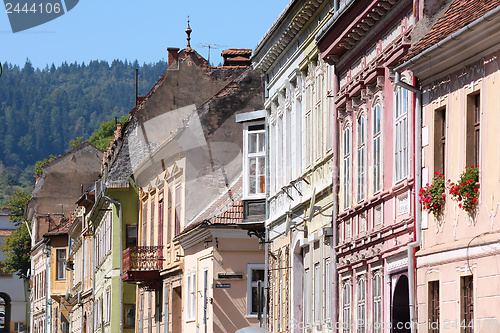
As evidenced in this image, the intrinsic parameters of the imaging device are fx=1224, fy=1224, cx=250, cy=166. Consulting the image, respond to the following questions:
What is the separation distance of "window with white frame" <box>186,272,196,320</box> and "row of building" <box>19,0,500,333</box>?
119mm

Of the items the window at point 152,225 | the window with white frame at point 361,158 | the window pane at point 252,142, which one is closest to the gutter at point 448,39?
the window with white frame at point 361,158

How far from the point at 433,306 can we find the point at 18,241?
277 feet

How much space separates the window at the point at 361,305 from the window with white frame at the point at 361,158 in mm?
1497

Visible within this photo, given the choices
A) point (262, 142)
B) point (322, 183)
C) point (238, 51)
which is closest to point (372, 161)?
point (322, 183)

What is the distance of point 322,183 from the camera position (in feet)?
80.3

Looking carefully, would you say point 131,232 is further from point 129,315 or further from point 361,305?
point 361,305

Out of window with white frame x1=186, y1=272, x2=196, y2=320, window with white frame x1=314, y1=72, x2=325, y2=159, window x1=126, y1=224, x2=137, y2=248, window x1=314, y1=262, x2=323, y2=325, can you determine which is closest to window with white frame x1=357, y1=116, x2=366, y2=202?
window with white frame x1=314, y1=72, x2=325, y2=159

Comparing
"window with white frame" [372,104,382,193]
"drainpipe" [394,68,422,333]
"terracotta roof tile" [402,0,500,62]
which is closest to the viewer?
"terracotta roof tile" [402,0,500,62]

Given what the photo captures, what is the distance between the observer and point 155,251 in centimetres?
4166

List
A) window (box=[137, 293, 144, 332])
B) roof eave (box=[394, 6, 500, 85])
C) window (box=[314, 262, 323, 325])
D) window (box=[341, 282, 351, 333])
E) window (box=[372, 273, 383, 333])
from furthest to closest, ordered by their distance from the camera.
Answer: window (box=[137, 293, 144, 332]) → window (box=[314, 262, 323, 325]) → window (box=[341, 282, 351, 333]) → window (box=[372, 273, 383, 333]) → roof eave (box=[394, 6, 500, 85])

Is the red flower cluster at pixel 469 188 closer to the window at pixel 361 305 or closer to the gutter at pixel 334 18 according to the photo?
the window at pixel 361 305

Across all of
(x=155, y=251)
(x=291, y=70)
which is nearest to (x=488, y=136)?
(x=291, y=70)

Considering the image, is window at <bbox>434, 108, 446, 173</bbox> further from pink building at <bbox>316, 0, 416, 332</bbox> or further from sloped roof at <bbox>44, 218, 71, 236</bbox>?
sloped roof at <bbox>44, 218, 71, 236</bbox>

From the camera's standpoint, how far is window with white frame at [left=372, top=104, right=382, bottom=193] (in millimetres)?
20267
